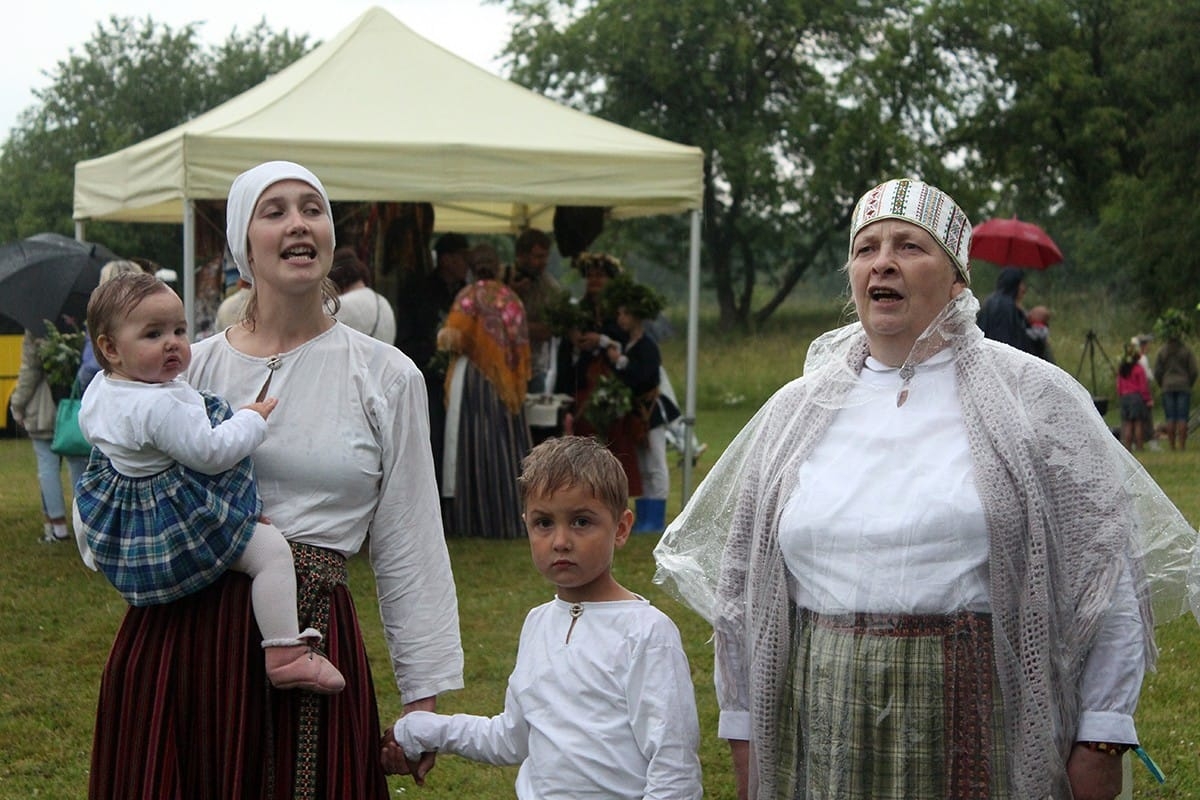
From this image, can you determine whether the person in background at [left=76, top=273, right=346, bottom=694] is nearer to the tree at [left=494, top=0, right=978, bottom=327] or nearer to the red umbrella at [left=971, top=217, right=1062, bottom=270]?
the red umbrella at [left=971, top=217, right=1062, bottom=270]

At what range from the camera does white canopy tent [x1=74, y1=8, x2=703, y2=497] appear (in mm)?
8133

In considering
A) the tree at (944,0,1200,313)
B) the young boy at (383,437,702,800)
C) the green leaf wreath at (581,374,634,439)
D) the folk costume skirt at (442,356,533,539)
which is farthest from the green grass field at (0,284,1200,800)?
the tree at (944,0,1200,313)

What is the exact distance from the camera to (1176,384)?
17.5 m

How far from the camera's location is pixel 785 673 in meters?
2.71

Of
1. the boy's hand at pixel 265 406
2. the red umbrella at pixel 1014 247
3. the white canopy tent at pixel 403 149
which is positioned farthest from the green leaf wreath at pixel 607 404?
the red umbrella at pixel 1014 247

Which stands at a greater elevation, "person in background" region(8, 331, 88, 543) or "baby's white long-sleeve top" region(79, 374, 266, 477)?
"baby's white long-sleeve top" region(79, 374, 266, 477)

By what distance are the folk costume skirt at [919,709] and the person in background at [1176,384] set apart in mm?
15999

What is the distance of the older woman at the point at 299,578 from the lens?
8.91ft

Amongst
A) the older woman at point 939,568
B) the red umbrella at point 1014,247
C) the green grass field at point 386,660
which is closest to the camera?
the older woman at point 939,568

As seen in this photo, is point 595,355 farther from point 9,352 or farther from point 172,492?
point 9,352

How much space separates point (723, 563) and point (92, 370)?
5.64 m

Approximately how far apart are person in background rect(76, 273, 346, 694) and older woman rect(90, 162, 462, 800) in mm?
69

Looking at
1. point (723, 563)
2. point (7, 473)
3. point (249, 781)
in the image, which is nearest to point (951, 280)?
point (723, 563)

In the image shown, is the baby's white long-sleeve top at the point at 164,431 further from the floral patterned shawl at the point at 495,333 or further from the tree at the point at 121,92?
the tree at the point at 121,92
